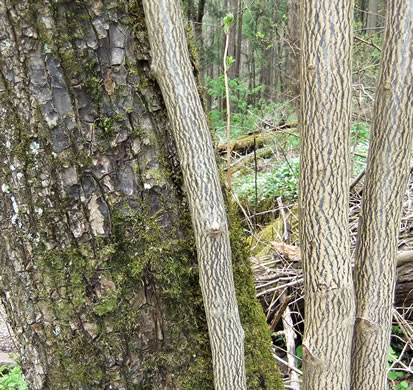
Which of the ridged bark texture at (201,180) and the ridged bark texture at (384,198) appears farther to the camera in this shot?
the ridged bark texture at (384,198)

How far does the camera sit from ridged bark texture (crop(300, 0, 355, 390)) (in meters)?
1.07

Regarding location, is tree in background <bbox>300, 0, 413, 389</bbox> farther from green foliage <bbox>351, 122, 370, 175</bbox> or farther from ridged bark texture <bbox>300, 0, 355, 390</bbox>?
green foliage <bbox>351, 122, 370, 175</bbox>

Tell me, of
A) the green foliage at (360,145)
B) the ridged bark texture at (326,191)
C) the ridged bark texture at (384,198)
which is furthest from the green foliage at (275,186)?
the ridged bark texture at (326,191)

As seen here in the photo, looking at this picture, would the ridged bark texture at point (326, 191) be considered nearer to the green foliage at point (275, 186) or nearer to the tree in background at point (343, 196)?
the tree in background at point (343, 196)

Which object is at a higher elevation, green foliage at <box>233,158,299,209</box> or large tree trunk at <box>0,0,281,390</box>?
large tree trunk at <box>0,0,281,390</box>

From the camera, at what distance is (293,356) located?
2.51 m

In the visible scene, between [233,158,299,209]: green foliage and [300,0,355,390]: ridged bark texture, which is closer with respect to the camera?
[300,0,355,390]: ridged bark texture

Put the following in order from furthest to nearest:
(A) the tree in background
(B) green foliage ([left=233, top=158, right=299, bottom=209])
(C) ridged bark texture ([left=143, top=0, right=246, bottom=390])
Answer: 1. (B) green foliage ([left=233, top=158, right=299, bottom=209])
2. (A) the tree in background
3. (C) ridged bark texture ([left=143, top=0, right=246, bottom=390])

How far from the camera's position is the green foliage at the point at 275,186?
4.93m

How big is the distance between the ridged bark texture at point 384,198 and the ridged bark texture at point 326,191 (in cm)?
12

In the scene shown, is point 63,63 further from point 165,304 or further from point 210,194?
point 165,304

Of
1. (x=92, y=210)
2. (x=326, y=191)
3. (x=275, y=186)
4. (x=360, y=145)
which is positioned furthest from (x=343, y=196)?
(x=360, y=145)

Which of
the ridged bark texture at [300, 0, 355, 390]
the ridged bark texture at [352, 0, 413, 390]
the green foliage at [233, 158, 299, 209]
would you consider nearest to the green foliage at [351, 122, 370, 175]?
the green foliage at [233, 158, 299, 209]

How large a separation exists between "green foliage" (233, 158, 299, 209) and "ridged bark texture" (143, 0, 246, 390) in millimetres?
3837
